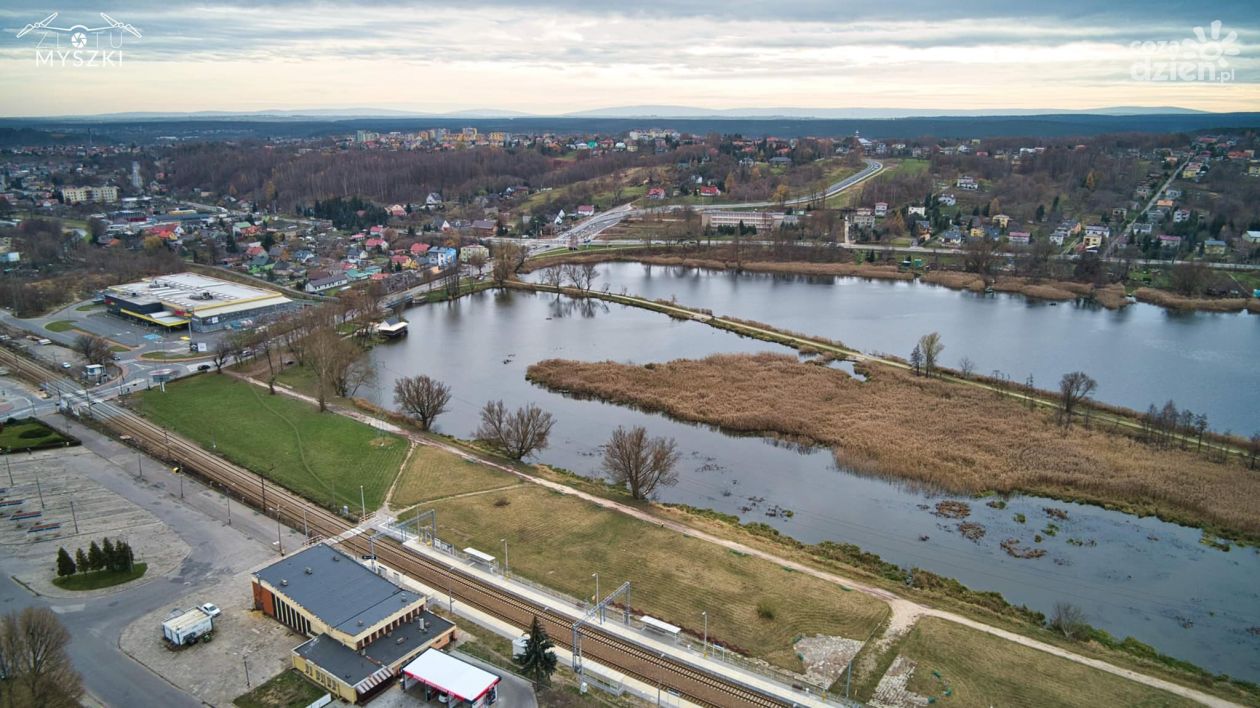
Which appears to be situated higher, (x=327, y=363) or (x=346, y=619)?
(x=327, y=363)

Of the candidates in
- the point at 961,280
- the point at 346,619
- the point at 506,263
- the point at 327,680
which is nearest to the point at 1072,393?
the point at 961,280

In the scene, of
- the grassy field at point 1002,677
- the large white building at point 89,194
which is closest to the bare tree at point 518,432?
the grassy field at point 1002,677

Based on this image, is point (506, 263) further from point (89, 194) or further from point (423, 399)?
point (89, 194)

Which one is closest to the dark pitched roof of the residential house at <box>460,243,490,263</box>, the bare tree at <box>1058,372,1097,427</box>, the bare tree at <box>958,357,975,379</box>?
the bare tree at <box>1058,372,1097,427</box>

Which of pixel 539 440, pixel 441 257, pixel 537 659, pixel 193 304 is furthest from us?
pixel 441 257

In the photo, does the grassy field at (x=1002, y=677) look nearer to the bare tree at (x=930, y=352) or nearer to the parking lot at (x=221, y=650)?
A: the parking lot at (x=221, y=650)

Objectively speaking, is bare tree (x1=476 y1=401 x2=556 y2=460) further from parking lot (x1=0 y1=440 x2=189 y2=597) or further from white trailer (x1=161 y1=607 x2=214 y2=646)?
white trailer (x1=161 y1=607 x2=214 y2=646)

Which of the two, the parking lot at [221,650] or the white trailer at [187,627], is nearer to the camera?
the parking lot at [221,650]
